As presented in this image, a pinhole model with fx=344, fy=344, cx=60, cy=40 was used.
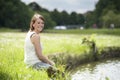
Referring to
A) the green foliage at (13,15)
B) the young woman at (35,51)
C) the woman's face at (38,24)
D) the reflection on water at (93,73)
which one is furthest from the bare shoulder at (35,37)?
the green foliage at (13,15)

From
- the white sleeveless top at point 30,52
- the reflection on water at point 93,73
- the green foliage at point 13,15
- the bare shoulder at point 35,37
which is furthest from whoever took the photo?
the green foliage at point 13,15

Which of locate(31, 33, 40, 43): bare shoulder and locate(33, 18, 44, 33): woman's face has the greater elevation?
locate(33, 18, 44, 33): woman's face

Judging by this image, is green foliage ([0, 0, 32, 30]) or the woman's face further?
green foliage ([0, 0, 32, 30])

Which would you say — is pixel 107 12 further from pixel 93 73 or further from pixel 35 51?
pixel 35 51

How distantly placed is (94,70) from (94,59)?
12.8 ft

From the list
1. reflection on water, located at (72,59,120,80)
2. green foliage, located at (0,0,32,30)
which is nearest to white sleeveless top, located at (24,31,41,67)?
reflection on water, located at (72,59,120,80)

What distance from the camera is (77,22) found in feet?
592

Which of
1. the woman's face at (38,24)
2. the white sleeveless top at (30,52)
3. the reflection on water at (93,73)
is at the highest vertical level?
the woman's face at (38,24)

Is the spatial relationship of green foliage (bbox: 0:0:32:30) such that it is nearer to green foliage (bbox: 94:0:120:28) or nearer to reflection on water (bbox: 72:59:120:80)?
green foliage (bbox: 94:0:120:28)

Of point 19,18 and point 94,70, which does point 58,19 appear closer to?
point 19,18

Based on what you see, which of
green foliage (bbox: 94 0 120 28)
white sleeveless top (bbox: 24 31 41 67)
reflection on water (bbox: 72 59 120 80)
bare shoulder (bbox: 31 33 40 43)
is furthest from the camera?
green foliage (bbox: 94 0 120 28)

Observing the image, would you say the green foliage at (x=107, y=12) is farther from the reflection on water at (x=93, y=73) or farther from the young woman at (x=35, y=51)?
the young woman at (x=35, y=51)

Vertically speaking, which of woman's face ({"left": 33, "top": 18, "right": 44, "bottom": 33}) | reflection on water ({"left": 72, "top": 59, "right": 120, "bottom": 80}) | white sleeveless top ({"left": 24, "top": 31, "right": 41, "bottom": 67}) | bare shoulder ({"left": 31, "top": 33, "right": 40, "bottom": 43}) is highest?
woman's face ({"left": 33, "top": 18, "right": 44, "bottom": 33})

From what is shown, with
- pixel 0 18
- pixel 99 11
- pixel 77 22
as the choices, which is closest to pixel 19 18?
pixel 0 18
